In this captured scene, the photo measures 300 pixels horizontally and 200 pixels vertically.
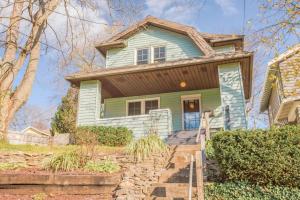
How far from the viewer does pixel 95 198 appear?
5887 millimetres

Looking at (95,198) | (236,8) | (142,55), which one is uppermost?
(142,55)

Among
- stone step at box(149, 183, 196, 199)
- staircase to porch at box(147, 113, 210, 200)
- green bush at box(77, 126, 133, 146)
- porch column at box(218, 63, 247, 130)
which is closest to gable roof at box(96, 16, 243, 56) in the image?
porch column at box(218, 63, 247, 130)

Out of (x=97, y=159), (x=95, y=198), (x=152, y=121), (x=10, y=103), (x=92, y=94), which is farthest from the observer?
(x=92, y=94)

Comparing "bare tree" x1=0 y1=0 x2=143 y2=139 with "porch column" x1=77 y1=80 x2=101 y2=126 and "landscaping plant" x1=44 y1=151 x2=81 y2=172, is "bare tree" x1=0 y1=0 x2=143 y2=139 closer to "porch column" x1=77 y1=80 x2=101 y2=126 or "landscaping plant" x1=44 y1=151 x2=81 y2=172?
"porch column" x1=77 y1=80 x2=101 y2=126

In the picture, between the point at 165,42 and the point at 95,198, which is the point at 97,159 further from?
the point at 165,42

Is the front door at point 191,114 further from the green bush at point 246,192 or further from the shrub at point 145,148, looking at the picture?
the green bush at point 246,192

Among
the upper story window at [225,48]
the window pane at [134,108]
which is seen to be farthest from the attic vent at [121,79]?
the upper story window at [225,48]

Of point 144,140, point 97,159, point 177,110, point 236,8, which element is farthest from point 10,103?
point 236,8

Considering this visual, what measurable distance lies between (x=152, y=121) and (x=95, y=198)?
5.87 metres

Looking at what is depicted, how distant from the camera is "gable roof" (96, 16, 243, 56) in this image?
42.7ft

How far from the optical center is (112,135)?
10.9 metres

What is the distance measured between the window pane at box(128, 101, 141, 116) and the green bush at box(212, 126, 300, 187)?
27.7ft

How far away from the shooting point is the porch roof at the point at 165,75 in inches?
432

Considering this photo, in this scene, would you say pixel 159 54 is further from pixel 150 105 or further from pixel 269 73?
pixel 269 73
